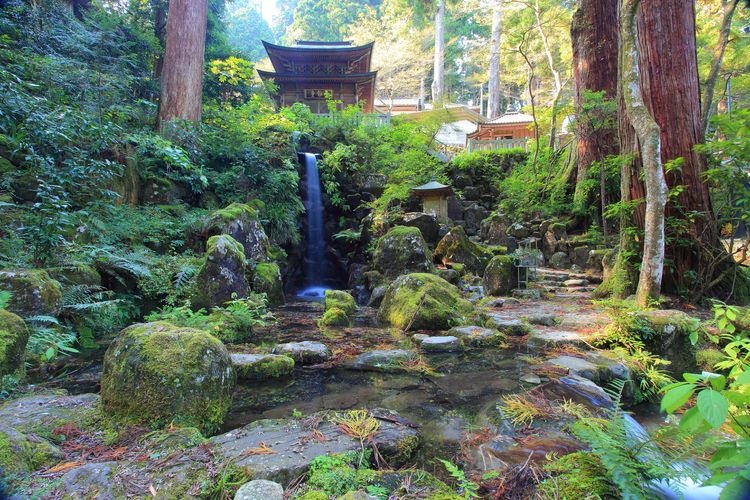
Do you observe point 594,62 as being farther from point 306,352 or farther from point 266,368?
point 266,368

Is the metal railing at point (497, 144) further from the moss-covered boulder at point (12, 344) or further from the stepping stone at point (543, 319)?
the moss-covered boulder at point (12, 344)

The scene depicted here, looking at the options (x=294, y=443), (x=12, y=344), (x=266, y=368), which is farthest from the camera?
(x=266, y=368)

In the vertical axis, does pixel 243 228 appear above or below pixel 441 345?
above

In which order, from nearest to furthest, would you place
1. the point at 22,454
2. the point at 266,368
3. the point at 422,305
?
the point at 22,454 → the point at 266,368 → the point at 422,305

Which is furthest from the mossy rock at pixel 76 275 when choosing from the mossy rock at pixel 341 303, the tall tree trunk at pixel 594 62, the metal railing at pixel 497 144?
the metal railing at pixel 497 144

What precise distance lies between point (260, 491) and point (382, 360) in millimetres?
2228

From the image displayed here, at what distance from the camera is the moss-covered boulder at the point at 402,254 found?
715 centimetres

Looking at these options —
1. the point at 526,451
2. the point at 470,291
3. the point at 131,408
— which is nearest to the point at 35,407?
the point at 131,408

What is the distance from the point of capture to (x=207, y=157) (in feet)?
30.4

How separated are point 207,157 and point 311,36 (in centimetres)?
2788

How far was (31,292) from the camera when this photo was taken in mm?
3430

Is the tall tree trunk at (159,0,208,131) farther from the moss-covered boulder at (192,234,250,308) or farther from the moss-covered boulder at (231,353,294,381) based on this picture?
the moss-covered boulder at (231,353,294,381)

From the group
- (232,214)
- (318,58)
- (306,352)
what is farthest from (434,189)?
(318,58)

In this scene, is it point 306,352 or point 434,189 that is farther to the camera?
point 434,189
